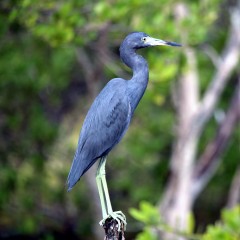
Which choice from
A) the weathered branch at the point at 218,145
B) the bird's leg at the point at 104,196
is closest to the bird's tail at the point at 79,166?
the bird's leg at the point at 104,196

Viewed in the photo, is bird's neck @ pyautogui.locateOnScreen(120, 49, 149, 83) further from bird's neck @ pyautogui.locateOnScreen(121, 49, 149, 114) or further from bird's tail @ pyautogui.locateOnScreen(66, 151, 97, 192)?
bird's tail @ pyautogui.locateOnScreen(66, 151, 97, 192)

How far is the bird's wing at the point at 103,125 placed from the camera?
6500mm

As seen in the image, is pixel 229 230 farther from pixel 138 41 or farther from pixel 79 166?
pixel 138 41

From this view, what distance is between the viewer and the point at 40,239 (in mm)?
16188

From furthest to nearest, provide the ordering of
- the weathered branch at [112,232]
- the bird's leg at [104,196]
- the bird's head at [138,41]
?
the bird's head at [138,41]
the bird's leg at [104,196]
the weathered branch at [112,232]

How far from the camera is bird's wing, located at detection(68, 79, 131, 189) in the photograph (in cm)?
650

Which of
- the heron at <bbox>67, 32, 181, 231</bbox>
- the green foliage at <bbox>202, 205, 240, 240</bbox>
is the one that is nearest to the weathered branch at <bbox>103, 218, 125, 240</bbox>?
the heron at <bbox>67, 32, 181, 231</bbox>

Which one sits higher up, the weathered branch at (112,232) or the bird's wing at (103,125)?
the bird's wing at (103,125)

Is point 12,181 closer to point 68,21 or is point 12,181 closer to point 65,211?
point 65,211

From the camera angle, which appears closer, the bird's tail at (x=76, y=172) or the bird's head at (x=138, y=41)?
the bird's tail at (x=76, y=172)

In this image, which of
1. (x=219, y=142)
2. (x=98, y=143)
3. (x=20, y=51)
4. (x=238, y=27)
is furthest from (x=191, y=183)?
(x=98, y=143)

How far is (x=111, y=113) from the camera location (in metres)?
6.53

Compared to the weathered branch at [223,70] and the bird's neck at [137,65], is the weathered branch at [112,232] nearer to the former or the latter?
the bird's neck at [137,65]

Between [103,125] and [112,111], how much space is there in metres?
0.13
